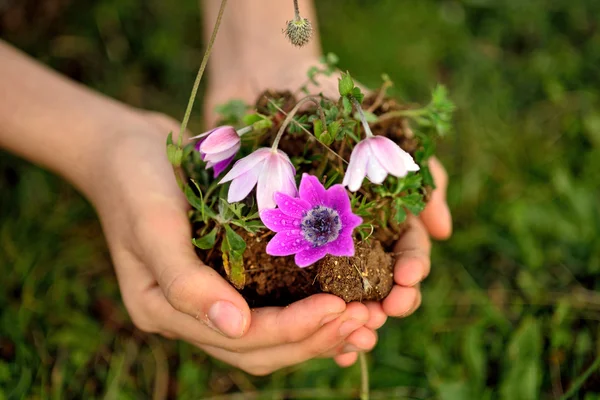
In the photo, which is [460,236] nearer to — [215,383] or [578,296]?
[578,296]

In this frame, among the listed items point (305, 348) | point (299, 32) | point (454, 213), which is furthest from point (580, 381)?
point (299, 32)

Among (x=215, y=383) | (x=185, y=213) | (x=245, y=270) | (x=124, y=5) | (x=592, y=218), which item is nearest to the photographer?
(x=245, y=270)

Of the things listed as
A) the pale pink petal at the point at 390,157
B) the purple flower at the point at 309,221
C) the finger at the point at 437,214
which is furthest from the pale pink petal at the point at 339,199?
the finger at the point at 437,214

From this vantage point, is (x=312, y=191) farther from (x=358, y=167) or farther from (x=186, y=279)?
(x=186, y=279)

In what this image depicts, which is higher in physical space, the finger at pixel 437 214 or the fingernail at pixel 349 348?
the finger at pixel 437 214

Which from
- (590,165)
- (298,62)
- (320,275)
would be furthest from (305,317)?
(590,165)

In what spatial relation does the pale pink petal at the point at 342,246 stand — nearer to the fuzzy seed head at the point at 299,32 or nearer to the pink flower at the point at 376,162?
the pink flower at the point at 376,162

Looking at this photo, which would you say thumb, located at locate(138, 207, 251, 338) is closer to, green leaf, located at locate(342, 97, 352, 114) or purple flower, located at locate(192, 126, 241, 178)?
purple flower, located at locate(192, 126, 241, 178)
